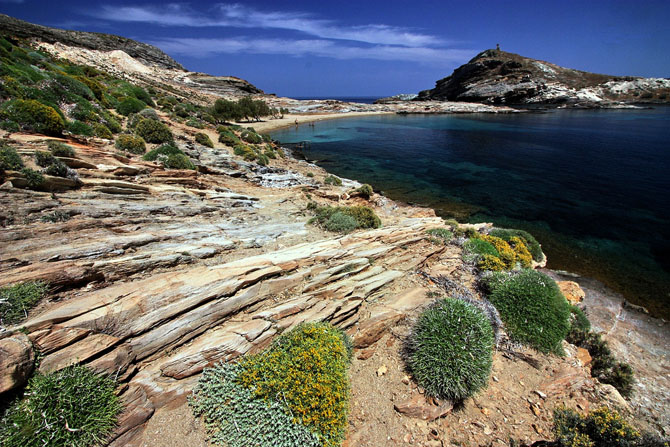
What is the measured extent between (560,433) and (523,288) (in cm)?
428

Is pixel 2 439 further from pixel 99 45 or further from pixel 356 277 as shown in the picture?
pixel 99 45

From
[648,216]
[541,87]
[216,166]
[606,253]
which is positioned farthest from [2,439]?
[541,87]

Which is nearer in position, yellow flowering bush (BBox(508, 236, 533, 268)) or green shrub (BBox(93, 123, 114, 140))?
yellow flowering bush (BBox(508, 236, 533, 268))

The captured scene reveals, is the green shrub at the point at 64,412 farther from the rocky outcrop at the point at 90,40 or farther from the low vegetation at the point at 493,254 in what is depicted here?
the rocky outcrop at the point at 90,40

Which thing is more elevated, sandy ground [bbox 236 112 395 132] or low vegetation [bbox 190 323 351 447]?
sandy ground [bbox 236 112 395 132]

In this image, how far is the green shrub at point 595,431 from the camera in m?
5.33

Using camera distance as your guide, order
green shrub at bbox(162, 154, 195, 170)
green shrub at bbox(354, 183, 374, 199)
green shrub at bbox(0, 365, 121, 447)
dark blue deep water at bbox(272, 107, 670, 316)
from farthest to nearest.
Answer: green shrub at bbox(354, 183, 374, 199), dark blue deep water at bbox(272, 107, 670, 316), green shrub at bbox(162, 154, 195, 170), green shrub at bbox(0, 365, 121, 447)

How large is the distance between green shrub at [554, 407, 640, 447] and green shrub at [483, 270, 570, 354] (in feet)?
7.78

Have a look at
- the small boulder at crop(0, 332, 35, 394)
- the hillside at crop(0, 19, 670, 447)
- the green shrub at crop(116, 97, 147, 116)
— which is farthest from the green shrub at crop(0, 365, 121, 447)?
the green shrub at crop(116, 97, 147, 116)

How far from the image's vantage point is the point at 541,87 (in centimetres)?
12669

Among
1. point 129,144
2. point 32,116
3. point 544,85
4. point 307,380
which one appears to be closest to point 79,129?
point 129,144

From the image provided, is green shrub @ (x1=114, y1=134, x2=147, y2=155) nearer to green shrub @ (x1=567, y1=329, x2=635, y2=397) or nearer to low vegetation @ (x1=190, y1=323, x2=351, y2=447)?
low vegetation @ (x1=190, y1=323, x2=351, y2=447)

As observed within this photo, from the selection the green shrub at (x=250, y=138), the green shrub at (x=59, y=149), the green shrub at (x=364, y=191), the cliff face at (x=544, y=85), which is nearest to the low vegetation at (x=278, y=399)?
the green shrub at (x=59, y=149)

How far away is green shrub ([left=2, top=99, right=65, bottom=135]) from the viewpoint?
1178 centimetres
